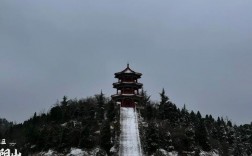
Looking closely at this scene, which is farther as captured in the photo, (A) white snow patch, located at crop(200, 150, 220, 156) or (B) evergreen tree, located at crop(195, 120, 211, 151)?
(B) evergreen tree, located at crop(195, 120, 211, 151)

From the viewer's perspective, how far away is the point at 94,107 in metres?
60.8

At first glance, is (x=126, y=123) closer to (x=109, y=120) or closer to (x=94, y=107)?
(x=109, y=120)

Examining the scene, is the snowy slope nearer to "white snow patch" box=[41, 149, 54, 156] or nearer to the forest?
the forest

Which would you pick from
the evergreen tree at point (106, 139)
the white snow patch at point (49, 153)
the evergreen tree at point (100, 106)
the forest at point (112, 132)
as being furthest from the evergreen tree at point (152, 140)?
the white snow patch at point (49, 153)

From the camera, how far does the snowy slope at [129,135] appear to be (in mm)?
46000

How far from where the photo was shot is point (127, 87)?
65.9m

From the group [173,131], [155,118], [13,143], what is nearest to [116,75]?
[155,118]

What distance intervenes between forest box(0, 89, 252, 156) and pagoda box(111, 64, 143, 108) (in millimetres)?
1696

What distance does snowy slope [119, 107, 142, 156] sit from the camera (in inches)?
1811

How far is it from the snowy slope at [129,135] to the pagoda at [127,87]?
11.6ft

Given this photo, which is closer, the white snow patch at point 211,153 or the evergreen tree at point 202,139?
the white snow patch at point 211,153

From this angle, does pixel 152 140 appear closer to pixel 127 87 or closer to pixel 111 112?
pixel 111 112

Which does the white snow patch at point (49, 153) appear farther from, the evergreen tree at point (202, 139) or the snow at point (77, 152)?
the evergreen tree at point (202, 139)

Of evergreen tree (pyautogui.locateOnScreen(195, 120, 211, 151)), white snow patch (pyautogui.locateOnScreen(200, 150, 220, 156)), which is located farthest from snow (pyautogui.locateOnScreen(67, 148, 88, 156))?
evergreen tree (pyautogui.locateOnScreen(195, 120, 211, 151))
